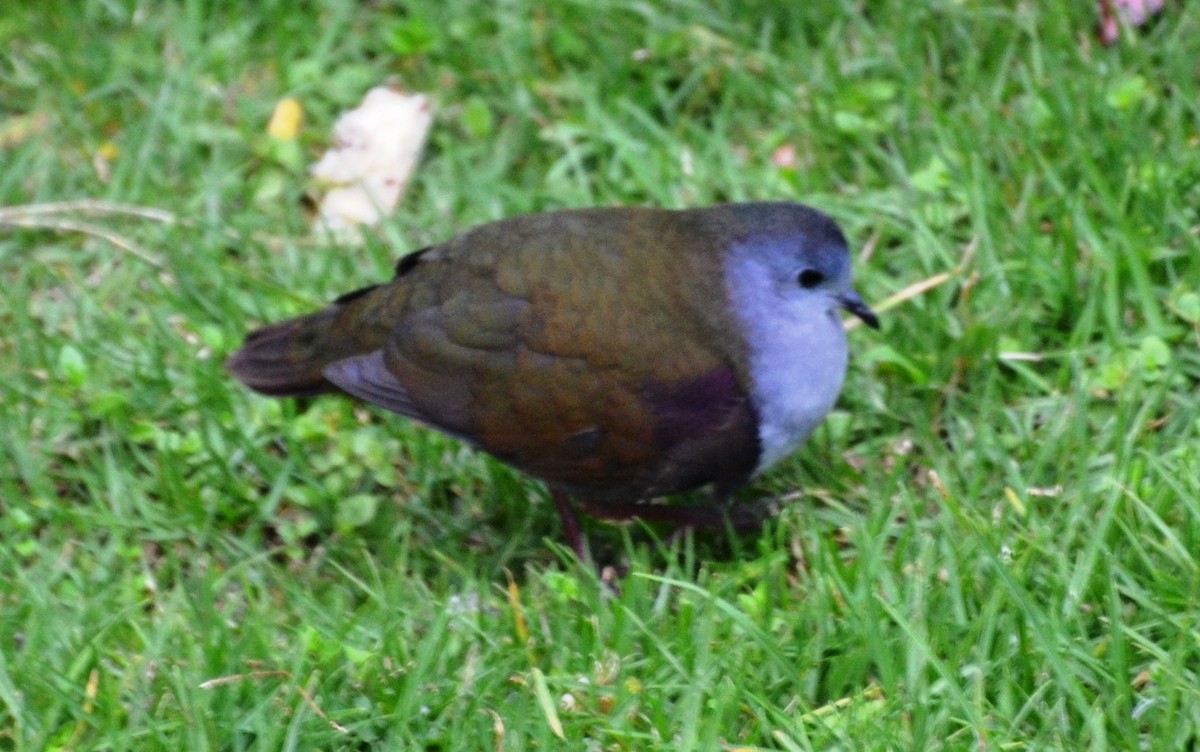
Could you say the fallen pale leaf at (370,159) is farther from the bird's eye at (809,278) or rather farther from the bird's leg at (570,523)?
the bird's eye at (809,278)

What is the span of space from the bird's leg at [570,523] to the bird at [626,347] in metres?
0.04

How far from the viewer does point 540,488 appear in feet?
14.4

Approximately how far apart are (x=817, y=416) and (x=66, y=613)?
1.90 m

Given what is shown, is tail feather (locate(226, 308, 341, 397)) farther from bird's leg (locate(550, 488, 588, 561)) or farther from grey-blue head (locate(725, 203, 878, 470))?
grey-blue head (locate(725, 203, 878, 470))

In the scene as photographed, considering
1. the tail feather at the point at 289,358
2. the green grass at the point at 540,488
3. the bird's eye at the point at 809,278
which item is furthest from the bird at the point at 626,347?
the green grass at the point at 540,488

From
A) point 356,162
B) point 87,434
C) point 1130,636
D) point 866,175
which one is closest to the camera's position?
point 1130,636

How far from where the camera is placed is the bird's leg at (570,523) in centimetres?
410

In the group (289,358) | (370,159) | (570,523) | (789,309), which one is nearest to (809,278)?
(789,309)

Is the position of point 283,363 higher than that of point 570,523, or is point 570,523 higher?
point 283,363

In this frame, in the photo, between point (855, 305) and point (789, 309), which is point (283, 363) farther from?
point (855, 305)

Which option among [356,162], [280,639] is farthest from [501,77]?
[280,639]

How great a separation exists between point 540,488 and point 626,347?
76cm

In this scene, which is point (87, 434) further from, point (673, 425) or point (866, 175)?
point (866, 175)

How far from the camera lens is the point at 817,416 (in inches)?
153
